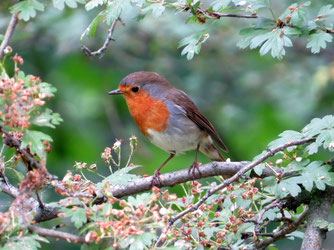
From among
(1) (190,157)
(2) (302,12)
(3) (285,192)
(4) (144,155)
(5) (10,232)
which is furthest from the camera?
(1) (190,157)

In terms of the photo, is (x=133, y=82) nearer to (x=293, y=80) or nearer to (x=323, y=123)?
(x=323, y=123)

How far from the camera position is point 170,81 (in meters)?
6.70

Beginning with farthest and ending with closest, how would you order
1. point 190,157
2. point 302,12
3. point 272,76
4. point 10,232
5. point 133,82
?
point 272,76
point 190,157
point 133,82
point 302,12
point 10,232

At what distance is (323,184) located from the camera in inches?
109

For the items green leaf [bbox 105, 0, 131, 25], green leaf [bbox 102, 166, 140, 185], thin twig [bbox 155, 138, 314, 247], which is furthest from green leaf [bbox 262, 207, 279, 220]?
green leaf [bbox 105, 0, 131, 25]

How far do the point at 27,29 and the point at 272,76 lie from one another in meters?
2.97

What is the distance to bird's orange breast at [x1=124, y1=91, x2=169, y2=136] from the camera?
176 inches

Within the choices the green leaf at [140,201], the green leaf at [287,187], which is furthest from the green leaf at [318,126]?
the green leaf at [140,201]

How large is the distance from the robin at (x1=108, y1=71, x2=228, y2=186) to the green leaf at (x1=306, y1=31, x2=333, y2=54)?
65.5 inches

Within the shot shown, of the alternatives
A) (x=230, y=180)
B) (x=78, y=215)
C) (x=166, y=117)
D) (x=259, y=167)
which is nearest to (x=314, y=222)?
(x=259, y=167)

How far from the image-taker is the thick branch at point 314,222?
2.85m

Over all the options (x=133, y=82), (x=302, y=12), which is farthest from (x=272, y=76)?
(x=302, y=12)

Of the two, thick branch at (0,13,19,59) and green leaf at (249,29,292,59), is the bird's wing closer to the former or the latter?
green leaf at (249,29,292,59)

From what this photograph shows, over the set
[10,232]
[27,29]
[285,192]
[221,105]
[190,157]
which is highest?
[27,29]
